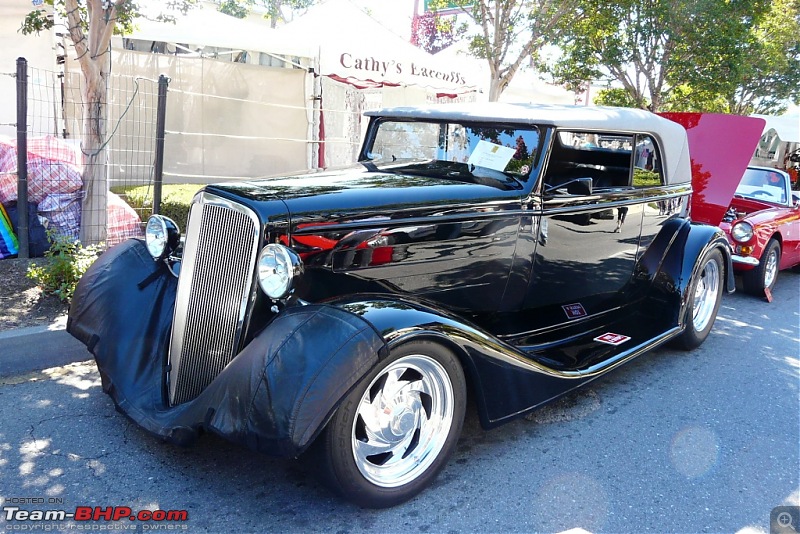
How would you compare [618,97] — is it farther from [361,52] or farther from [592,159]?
[592,159]

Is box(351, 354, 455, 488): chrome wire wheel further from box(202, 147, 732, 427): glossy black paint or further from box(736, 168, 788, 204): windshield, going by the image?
box(736, 168, 788, 204): windshield

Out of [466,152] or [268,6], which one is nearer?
[466,152]

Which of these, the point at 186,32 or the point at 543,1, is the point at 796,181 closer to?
the point at 543,1

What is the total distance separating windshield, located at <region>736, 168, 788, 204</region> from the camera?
7.63m

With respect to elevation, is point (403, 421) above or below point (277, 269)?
below

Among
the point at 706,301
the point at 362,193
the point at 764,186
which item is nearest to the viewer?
the point at 362,193

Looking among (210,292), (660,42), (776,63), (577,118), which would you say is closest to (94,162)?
(210,292)

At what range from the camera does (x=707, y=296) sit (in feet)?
16.7

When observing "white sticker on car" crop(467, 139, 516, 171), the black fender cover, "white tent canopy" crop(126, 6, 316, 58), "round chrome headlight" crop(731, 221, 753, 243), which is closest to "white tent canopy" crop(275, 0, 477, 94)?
"white tent canopy" crop(126, 6, 316, 58)

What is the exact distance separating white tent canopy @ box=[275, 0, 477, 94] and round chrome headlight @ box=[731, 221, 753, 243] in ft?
20.7

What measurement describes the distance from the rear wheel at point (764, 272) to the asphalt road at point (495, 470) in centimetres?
299

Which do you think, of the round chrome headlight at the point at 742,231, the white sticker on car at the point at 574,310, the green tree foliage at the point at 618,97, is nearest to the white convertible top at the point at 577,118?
the white sticker on car at the point at 574,310

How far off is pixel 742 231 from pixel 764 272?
52 centimetres

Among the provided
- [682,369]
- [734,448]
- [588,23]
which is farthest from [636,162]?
[588,23]
